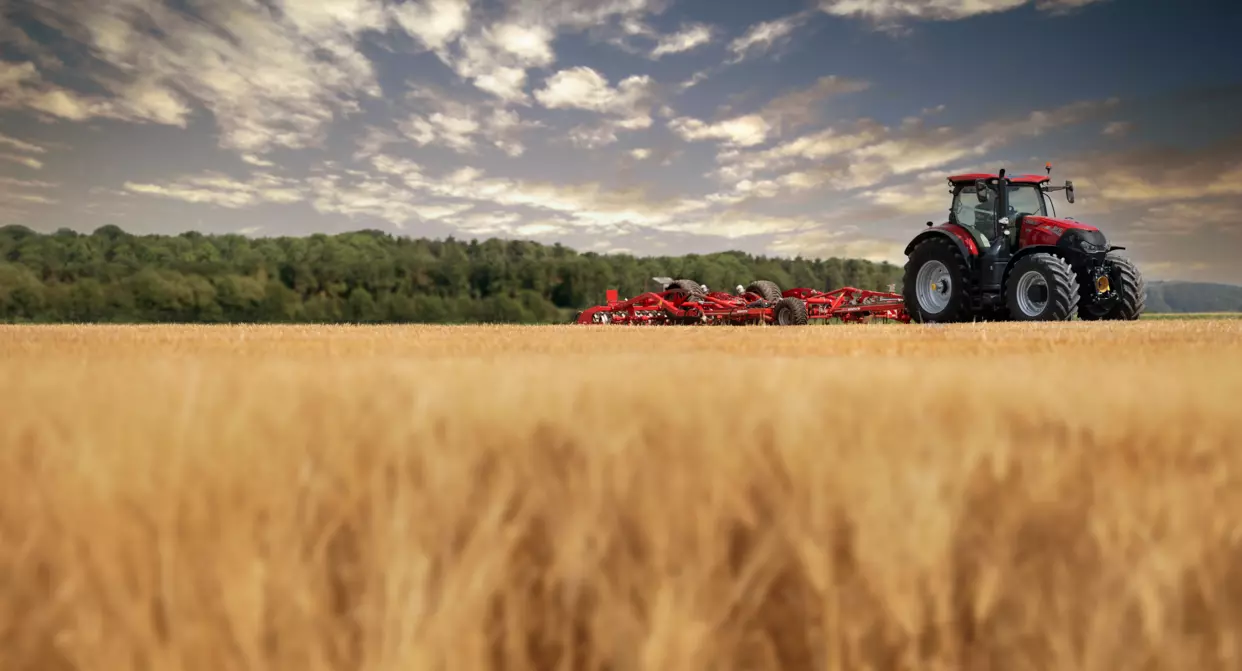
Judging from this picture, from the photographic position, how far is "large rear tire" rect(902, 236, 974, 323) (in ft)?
38.0

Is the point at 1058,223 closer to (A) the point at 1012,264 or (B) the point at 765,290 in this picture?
(A) the point at 1012,264

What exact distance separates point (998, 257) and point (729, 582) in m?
12.3

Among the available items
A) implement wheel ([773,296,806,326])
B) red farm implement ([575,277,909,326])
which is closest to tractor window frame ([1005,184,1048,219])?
red farm implement ([575,277,909,326])

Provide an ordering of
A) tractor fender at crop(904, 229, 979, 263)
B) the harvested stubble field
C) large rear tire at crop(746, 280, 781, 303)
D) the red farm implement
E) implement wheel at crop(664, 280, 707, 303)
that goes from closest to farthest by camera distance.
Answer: the harvested stubble field
tractor fender at crop(904, 229, 979, 263)
the red farm implement
implement wheel at crop(664, 280, 707, 303)
large rear tire at crop(746, 280, 781, 303)

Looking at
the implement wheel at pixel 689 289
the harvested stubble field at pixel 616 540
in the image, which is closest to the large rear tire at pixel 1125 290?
the implement wheel at pixel 689 289

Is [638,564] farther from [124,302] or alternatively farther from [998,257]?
[124,302]

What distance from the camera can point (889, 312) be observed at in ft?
44.4

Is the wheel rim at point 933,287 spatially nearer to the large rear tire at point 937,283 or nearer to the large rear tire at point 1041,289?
the large rear tire at point 937,283

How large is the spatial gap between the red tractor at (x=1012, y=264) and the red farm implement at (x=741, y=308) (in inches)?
47.6

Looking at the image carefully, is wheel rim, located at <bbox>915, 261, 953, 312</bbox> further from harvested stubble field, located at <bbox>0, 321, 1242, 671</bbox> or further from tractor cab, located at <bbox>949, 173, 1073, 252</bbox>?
harvested stubble field, located at <bbox>0, 321, 1242, 671</bbox>

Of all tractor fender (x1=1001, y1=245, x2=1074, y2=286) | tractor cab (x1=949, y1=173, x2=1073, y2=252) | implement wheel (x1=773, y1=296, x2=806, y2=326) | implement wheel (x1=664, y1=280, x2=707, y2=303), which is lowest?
implement wheel (x1=773, y1=296, x2=806, y2=326)

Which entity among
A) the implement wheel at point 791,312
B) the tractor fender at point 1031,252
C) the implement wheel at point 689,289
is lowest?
the implement wheel at point 791,312

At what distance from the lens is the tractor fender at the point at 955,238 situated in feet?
37.6

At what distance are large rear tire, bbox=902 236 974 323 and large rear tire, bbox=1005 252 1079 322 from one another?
2.22 feet
